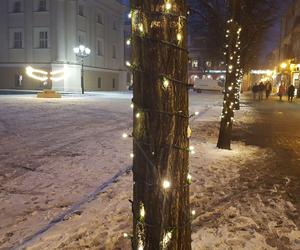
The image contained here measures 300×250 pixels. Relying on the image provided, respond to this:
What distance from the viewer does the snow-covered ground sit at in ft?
12.8

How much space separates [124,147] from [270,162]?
130 inches

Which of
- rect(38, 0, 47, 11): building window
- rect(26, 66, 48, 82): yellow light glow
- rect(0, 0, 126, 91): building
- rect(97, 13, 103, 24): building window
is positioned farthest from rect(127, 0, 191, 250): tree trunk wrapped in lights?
rect(97, 13, 103, 24): building window

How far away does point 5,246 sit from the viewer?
12.2 feet

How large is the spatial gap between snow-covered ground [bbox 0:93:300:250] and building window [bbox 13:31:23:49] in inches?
1342

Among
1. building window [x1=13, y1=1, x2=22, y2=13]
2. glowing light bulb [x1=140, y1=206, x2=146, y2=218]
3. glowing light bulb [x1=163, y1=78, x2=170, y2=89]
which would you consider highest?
building window [x1=13, y1=1, x2=22, y2=13]

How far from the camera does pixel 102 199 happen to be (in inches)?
197

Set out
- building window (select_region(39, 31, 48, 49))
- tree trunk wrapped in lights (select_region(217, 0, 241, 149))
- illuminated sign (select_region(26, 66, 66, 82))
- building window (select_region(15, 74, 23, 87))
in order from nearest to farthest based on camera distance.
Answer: tree trunk wrapped in lights (select_region(217, 0, 241, 149)), illuminated sign (select_region(26, 66, 66, 82)), building window (select_region(39, 31, 48, 49)), building window (select_region(15, 74, 23, 87))

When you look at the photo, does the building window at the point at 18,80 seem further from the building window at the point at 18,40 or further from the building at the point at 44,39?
the building window at the point at 18,40

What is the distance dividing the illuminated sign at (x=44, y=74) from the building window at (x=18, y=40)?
2.90m

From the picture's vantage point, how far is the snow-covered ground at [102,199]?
390cm

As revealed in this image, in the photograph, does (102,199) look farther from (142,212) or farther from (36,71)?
(36,71)

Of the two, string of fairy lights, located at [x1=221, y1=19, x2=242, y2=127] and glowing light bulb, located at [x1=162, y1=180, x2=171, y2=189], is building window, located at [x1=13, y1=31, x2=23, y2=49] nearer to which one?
Answer: string of fairy lights, located at [x1=221, y1=19, x2=242, y2=127]

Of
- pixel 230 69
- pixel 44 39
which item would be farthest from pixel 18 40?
pixel 230 69

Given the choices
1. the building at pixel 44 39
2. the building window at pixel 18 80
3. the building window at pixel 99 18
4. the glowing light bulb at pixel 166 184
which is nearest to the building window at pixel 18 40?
the building at pixel 44 39
